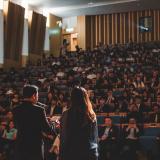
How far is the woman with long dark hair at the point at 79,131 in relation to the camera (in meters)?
3.50

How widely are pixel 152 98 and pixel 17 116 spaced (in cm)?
846

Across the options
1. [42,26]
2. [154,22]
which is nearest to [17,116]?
[42,26]

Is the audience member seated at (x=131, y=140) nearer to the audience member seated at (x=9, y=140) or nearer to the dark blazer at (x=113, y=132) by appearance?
the dark blazer at (x=113, y=132)

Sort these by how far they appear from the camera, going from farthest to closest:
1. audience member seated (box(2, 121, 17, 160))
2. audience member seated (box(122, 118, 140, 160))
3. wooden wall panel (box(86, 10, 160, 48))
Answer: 1. wooden wall panel (box(86, 10, 160, 48))
2. audience member seated (box(2, 121, 17, 160))
3. audience member seated (box(122, 118, 140, 160))

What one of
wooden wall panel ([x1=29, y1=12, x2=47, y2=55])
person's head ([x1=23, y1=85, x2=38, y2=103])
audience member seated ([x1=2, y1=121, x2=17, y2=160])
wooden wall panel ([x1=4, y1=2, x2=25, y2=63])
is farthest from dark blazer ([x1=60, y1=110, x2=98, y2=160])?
wooden wall panel ([x1=29, y1=12, x2=47, y2=55])

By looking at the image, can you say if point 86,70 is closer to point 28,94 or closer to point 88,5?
point 88,5

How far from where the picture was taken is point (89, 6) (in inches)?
961

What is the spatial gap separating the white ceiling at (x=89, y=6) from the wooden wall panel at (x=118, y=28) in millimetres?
881

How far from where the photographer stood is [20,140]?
12.7 feet

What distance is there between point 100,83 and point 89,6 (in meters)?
11.0

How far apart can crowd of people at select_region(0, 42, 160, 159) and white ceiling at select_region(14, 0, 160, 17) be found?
2.98 metres

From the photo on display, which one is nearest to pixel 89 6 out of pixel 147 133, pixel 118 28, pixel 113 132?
pixel 118 28

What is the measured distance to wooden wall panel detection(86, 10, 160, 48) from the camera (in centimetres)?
2603

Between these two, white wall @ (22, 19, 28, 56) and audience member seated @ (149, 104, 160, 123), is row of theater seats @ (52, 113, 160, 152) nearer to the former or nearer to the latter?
audience member seated @ (149, 104, 160, 123)
